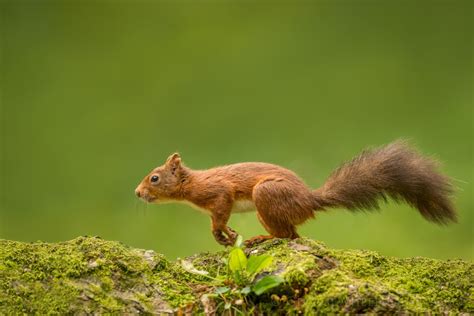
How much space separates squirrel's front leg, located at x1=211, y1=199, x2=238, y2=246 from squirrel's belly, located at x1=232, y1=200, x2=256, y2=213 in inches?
1.7

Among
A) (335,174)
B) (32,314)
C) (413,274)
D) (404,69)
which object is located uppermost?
(404,69)

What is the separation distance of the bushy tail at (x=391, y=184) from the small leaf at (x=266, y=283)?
99 cm

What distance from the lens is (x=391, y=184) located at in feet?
11.6

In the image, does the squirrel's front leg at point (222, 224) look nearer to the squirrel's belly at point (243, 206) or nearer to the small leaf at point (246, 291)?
the squirrel's belly at point (243, 206)

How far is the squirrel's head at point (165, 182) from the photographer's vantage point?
4.07 meters

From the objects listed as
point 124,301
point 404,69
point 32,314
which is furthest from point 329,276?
point 404,69

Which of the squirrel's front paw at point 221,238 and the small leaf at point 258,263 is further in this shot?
the squirrel's front paw at point 221,238

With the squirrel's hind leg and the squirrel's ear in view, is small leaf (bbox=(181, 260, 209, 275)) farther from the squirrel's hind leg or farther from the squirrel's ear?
the squirrel's ear

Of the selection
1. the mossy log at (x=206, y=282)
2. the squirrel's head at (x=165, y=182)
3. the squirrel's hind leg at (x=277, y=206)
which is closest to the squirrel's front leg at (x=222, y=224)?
the squirrel's hind leg at (x=277, y=206)

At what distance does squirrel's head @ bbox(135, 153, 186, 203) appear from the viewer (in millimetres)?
4070

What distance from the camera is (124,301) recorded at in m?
2.74

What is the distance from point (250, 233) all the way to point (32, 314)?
3.22m

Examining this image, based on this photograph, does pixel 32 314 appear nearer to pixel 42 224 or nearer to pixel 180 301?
pixel 180 301

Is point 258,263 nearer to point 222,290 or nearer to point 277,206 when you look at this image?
point 222,290
